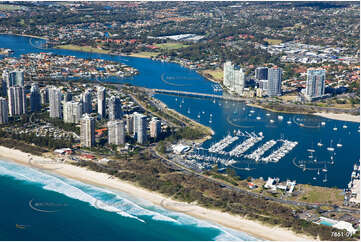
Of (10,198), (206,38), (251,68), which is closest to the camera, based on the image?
(10,198)

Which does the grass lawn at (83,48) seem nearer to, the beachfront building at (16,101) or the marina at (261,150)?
the beachfront building at (16,101)

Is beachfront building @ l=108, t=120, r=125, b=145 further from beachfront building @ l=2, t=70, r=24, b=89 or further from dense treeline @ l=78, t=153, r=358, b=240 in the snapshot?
beachfront building @ l=2, t=70, r=24, b=89

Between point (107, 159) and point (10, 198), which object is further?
point (107, 159)

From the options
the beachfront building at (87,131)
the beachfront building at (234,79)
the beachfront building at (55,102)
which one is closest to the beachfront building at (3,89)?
the beachfront building at (55,102)

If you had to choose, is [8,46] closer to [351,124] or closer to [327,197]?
[351,124]

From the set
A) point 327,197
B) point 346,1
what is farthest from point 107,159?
point 346,1
